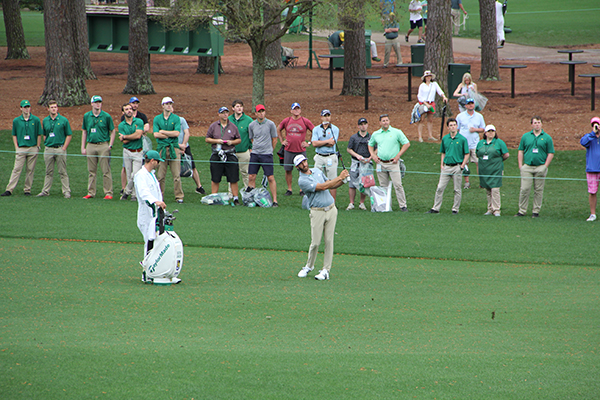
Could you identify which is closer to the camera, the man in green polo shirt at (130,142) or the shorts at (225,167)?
the man in green polo shirt at (130,142)

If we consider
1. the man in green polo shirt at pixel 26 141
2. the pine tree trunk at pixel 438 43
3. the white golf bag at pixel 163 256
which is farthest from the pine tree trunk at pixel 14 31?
the white golf bag at pixel 163 256

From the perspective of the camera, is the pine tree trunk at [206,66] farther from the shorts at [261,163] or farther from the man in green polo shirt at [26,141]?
the shorts at [261,163]

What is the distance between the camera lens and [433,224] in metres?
14.5

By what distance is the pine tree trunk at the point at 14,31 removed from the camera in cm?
3634

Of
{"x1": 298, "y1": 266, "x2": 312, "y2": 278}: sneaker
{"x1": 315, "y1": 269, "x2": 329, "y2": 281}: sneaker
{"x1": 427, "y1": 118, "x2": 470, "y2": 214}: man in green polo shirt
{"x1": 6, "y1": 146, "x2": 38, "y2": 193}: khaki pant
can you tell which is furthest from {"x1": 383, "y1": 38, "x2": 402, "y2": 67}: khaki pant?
{"x1": 315, "y1": 269, "x2": 329, "y2": 281}: sneaker

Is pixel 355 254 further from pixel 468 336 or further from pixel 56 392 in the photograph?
pixel 56 392

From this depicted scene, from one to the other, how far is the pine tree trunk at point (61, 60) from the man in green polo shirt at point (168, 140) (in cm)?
1089

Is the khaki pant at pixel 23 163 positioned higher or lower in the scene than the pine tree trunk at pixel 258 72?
lower

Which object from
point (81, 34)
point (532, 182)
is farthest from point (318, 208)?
point (81, 34)

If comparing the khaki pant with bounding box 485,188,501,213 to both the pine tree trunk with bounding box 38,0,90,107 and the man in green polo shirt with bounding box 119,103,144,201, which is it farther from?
the pine tree trunk with bounding box 38,0,90,107

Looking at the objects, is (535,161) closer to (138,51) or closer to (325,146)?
(325,146)

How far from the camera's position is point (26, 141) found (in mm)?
16234

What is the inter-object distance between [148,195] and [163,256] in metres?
0.86

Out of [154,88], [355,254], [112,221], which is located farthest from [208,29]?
[355,254]
